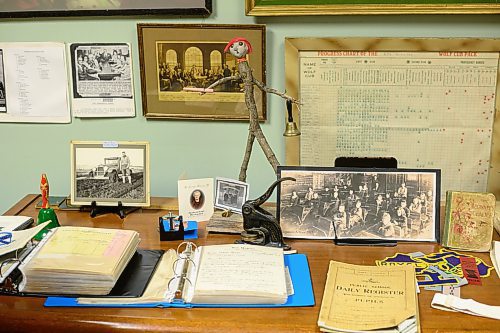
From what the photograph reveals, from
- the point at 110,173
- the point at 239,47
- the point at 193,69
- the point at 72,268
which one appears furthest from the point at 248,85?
the point at 72,268

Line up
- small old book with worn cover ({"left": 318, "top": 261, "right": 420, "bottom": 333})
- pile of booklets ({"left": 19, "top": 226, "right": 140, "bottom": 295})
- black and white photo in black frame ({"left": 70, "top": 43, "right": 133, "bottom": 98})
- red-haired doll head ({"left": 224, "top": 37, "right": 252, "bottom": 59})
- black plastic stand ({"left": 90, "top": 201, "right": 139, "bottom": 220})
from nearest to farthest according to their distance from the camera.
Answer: small old book with worn cover ({"left": 318, "top": 261, "right": 420, "bottom": 333}) → pile of booklets ({"left": 19, "top": 226, "right": 140, "bottom": 295}) → red-haired doll head ({"left": 224, "top": 37, "right": 252, "bottom": 59}) → black plastic stand ({"left": 90, "top": 201, "right": 139, "bottom": 220}) → black and white photo in black frame ({"left": 70, "top": 43, "right": 133, "bottom": 98})

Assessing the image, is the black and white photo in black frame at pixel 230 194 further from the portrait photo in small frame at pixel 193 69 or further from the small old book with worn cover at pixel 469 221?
the small old book with worn cover at pixel 469 221

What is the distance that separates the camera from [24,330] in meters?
1.16

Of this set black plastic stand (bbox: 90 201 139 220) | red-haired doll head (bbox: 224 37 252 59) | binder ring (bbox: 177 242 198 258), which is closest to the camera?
binder ring (bbox: 177 242 198 258)

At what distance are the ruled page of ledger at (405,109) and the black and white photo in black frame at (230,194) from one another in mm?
307

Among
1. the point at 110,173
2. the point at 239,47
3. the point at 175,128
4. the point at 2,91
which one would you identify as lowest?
the point at 110,173

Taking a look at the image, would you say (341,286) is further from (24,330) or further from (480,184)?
(480,184)

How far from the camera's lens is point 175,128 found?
6.08ft

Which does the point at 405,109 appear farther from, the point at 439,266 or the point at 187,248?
the point at 187,248

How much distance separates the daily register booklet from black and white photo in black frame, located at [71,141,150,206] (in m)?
0.34

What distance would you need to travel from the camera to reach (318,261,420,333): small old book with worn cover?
109 cm

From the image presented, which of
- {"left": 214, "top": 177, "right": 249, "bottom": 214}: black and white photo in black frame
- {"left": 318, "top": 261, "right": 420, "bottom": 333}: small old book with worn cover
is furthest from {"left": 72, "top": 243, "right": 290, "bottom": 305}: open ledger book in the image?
{"left": 214, "top": 177, "right": 249, "bottom": 214}: black and white photo in black frame

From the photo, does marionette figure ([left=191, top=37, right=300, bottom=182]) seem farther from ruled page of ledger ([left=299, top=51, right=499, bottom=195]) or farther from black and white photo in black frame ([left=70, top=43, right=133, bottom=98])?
black and white photo in black frame ([left=70, top=43, right=133, bottom=98])

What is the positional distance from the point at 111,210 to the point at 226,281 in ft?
2.02
